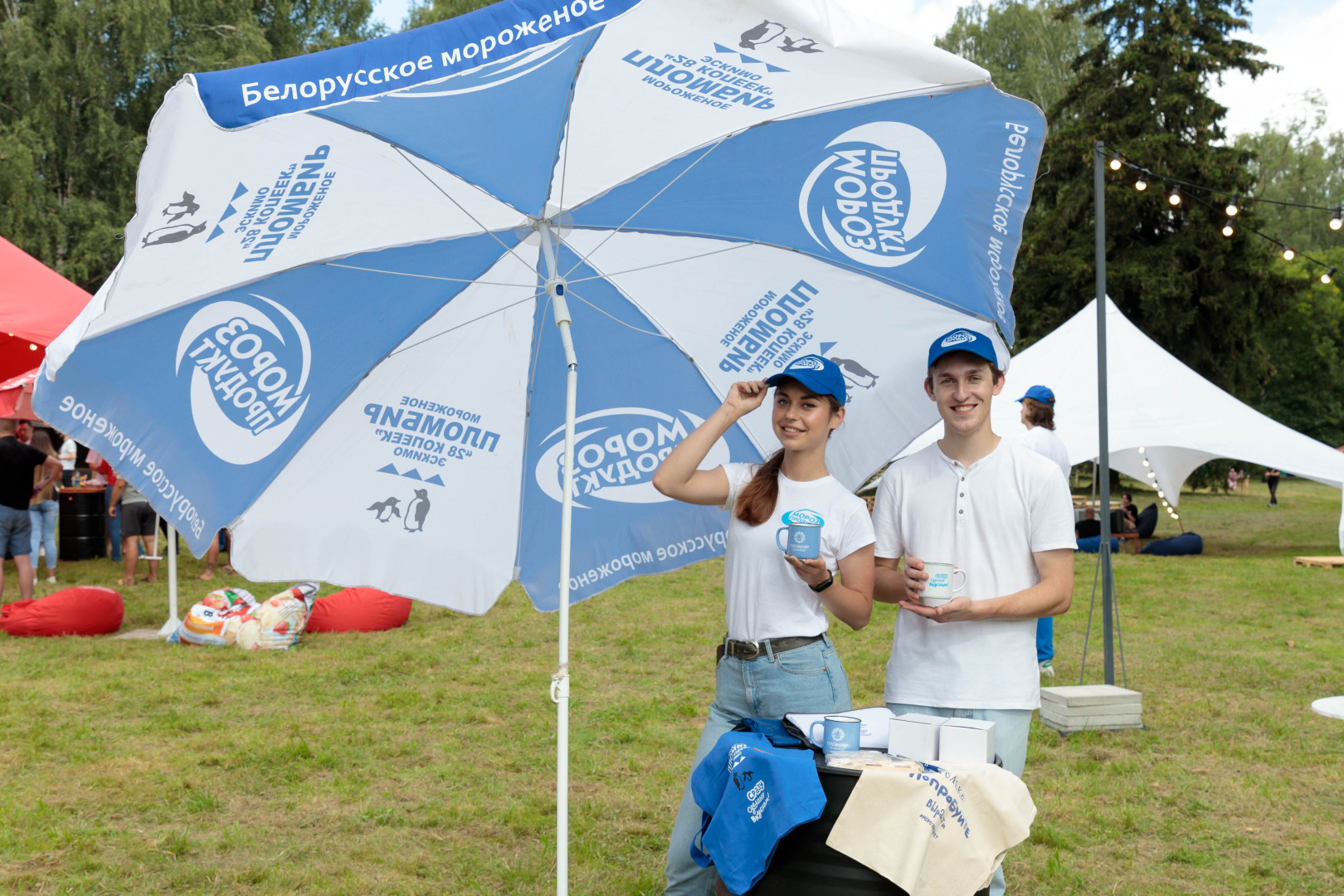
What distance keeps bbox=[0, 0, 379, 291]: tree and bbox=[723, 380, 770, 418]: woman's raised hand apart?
2351cm

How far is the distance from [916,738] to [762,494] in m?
0.83

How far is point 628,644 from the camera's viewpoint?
866 cm

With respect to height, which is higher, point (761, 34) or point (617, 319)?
point (761, 34)

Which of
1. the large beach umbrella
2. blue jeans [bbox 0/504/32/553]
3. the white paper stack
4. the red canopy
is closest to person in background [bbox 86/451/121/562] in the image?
the red canopy

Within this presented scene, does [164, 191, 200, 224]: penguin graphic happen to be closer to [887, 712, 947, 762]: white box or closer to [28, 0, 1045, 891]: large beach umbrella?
[28, 0, 1045, 891]: large beach umbrella

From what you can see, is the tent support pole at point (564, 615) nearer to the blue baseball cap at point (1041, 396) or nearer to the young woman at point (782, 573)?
the young woman at point (782, 573)

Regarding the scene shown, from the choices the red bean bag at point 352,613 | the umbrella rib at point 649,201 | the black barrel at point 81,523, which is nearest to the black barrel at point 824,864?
the umbrella rib at point 649,201

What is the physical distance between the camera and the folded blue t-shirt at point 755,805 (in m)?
2.33

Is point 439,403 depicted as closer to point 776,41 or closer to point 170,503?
point 170,503

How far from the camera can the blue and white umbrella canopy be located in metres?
2.69

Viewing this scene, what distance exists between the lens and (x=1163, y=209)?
93.6ft

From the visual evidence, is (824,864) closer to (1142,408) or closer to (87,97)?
(1142,408)

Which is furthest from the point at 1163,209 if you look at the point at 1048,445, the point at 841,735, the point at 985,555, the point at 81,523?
the point at 841,735

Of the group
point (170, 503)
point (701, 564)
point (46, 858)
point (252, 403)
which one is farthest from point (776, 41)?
point (701, 564)
